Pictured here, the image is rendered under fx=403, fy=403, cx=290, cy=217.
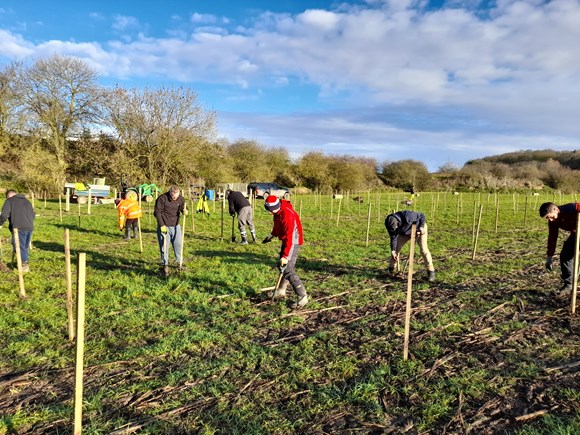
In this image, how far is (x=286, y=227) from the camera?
19.9 feet

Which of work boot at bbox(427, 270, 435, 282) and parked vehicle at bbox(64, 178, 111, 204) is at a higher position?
parked vehicle at bbox(64, 178, 111, 204)

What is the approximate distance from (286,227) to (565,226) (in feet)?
14.2

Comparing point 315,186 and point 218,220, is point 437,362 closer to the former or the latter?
point 218,220

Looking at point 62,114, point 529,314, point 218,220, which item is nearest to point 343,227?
point 218,220

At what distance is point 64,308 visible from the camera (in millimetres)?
5941

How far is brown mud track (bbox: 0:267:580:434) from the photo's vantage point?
3.32m

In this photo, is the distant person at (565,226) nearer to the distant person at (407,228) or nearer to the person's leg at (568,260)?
the person's leg at (568,260)

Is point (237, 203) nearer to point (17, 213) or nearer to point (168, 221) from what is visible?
point (168, 221)

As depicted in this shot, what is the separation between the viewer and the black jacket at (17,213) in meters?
7.78

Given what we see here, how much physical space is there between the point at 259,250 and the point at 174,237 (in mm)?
2939

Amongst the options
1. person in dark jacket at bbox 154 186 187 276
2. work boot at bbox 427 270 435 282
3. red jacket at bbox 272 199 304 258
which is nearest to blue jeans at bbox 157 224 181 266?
person in dark jacket at bbox 154 186 187 276

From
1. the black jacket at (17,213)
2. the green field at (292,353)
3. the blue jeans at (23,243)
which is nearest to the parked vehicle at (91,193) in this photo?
the green field at (292,353)

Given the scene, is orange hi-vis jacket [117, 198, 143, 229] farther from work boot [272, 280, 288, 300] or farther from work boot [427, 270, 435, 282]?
work boot [427, 270, 435, 282]

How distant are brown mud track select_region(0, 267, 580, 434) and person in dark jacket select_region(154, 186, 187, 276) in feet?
11.5
